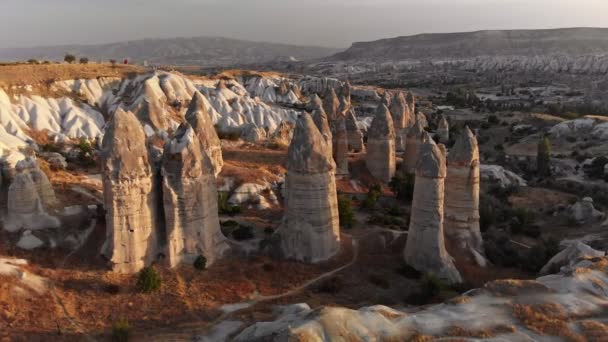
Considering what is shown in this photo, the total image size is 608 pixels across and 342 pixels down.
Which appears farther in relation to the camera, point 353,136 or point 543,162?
point 543,162

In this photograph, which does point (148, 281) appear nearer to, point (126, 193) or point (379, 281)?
point (126, 193)

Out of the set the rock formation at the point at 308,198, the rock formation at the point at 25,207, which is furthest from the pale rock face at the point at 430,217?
the rock formation at the point at 25,207

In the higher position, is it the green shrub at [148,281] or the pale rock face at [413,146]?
the pale rock face at [413,146]

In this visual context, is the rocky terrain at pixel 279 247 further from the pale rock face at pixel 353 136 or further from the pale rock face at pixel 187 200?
A: the pale rock face at pixel 353 136

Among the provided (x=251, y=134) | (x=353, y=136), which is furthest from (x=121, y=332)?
(x=353, y=136)

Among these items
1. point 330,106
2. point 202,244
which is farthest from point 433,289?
point 330,106

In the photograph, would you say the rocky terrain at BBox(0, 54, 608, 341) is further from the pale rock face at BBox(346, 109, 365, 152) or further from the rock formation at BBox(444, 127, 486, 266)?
the pale rock face at BBox(346, 109, 365, 152)

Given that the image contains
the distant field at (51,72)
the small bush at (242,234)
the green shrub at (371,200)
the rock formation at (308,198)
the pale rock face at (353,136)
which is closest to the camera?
the rock formation at (308,198)

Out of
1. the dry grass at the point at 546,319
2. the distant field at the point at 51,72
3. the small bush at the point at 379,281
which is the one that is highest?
the distant field at the point at 51,72
